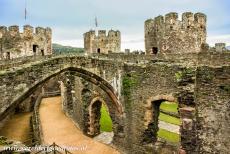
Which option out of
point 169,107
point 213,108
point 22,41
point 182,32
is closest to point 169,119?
point 169,107

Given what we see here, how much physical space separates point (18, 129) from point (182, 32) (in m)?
14.4

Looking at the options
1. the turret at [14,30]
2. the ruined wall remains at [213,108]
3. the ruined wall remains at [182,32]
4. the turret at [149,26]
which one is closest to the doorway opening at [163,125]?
the ruined wall remains at [213,108]

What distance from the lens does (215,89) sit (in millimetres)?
9766

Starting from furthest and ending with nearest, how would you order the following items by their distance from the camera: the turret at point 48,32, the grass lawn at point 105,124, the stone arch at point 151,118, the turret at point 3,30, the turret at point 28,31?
the turret at point 48,32, the turret at point 28,31, the turret at point 3,30, the grass lawn at point 105,124, the stone arch at point 151,118

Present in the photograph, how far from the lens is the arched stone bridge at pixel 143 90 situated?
9.85m

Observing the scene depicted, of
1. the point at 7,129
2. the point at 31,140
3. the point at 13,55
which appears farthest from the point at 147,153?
the point at 13,55

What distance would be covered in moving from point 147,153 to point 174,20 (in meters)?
16.5

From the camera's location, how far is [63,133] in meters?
19.6

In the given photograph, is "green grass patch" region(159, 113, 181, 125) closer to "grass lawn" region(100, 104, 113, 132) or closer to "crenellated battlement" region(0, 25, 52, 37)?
"grass lawn" region(100, 104, 113, 132)

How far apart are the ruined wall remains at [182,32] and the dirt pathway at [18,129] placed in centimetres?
1209

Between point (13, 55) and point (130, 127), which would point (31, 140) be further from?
point (13, 55)

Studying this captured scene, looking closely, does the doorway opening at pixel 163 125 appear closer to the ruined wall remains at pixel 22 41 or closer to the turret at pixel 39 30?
the ruined wall remains at pixel 22 41

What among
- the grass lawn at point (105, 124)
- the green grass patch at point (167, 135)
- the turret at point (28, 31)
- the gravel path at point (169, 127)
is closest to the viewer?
the green grass patch at point (167, 135)

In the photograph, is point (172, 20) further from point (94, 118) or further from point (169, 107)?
point (94, 118)
